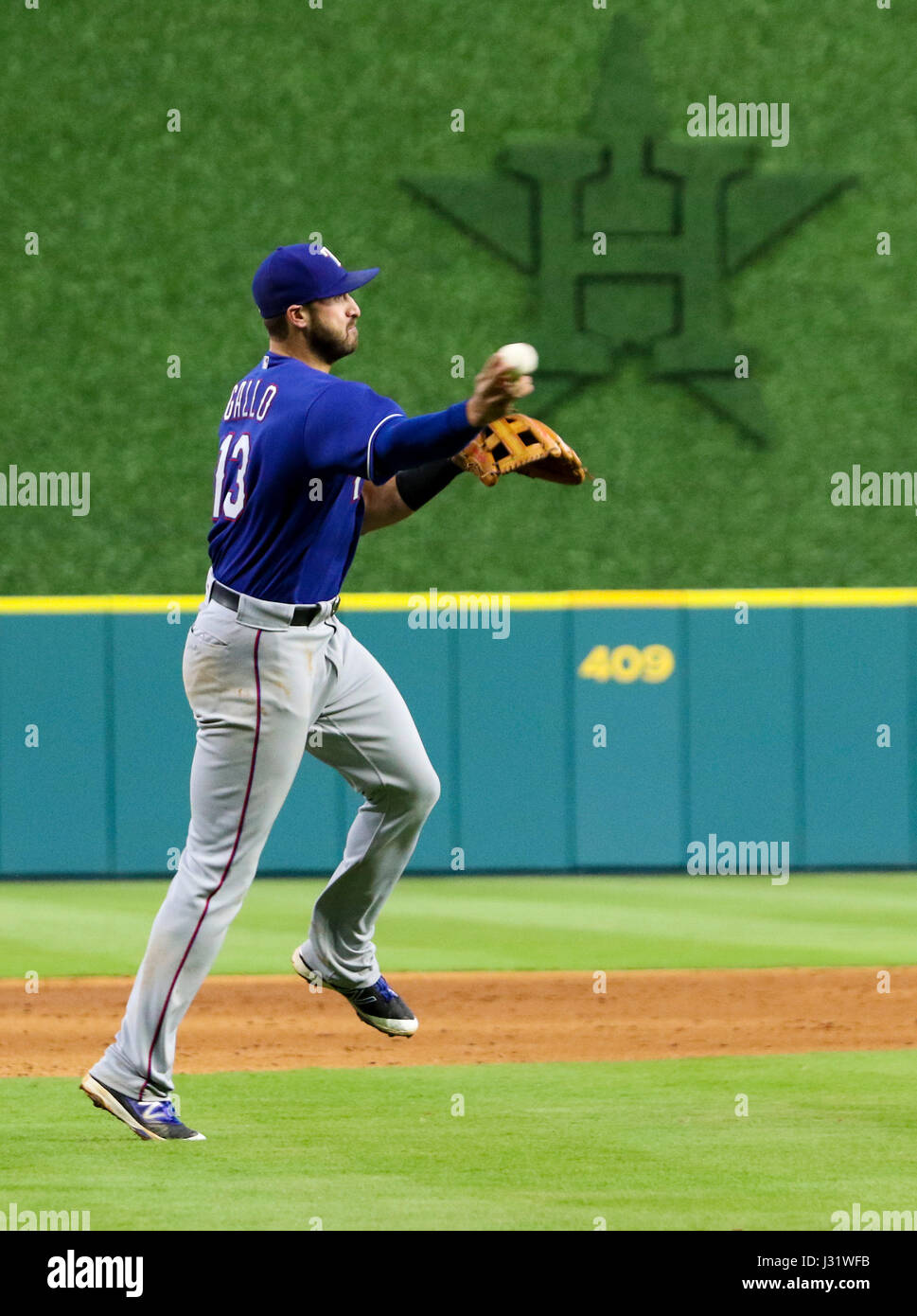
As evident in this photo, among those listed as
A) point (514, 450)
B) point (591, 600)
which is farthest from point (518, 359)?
point (591, 600)

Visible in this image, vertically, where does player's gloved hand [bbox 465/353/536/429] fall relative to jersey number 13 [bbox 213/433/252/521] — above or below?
above

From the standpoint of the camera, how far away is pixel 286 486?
470cm

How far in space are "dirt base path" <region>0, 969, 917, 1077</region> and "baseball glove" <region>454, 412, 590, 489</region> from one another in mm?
2078

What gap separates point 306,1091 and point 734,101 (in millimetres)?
8875

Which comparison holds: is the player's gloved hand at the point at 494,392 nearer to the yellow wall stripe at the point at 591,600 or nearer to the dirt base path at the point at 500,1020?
the dirt base path at the point at 500,1020

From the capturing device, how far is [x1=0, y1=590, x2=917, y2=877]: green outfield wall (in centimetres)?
1112

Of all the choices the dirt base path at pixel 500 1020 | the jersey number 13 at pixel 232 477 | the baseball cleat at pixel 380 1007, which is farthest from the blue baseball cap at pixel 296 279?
the dirt base path at pixel 500 1020

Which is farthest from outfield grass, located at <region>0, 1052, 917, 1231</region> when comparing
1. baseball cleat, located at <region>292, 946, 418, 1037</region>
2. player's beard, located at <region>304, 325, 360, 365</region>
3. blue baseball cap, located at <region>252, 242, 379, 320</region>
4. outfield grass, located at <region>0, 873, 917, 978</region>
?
outfield grass, located at <region>0, 873, 917, 978</region>

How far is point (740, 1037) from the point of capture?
21.3 ft

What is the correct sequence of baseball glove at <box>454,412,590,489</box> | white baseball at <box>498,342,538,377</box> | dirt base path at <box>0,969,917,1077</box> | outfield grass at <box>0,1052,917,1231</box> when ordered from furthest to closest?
dirt base path at <box>0,969,917,1077</box> < baseball glove at <box>454,412,590,489</box> < white baseball at <box>498,342,538,377</box> < outfield grass at <box>0,1052,917,1231</box>

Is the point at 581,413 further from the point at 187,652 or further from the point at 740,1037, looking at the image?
the point at 187,652

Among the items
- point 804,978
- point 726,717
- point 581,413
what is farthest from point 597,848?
point 804,978

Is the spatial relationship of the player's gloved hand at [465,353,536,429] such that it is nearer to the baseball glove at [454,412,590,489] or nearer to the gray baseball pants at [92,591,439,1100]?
the baseball glove at [454,412,590,489]

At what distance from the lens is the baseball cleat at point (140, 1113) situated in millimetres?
4590
